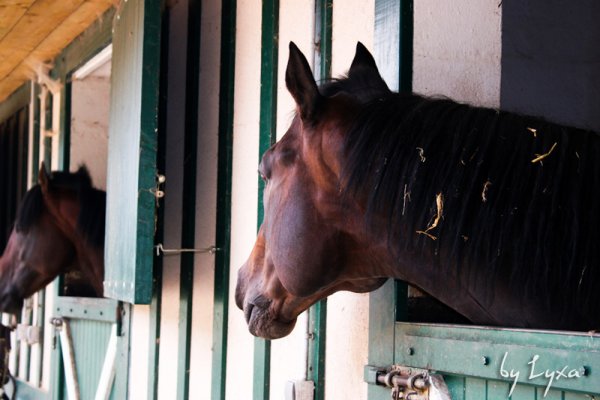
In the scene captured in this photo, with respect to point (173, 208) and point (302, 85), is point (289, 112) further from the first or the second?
point (173, 208)

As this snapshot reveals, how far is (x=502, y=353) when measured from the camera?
1.88m

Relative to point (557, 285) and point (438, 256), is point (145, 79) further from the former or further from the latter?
point (557, 285)

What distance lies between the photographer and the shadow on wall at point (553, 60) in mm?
2672

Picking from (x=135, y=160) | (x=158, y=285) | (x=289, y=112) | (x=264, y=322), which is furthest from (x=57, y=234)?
(x=264, y=322)

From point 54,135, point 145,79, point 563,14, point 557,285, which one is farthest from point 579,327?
point 54,135

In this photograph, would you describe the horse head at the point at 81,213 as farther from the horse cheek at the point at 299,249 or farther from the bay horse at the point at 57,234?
the horse cheek at the point at 299,249

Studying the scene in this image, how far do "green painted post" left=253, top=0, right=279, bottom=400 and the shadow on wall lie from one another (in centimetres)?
89

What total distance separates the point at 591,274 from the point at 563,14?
4.62ft

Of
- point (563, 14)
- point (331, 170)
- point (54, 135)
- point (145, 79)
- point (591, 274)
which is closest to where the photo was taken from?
point (591, 274)

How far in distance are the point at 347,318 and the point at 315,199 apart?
2.15ft

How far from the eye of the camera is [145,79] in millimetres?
3367

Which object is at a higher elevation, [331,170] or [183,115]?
[183,115]

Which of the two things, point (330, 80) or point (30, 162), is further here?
point (30, 162)

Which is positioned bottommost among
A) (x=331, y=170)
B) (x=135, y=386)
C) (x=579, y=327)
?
(x=135, y=386)
